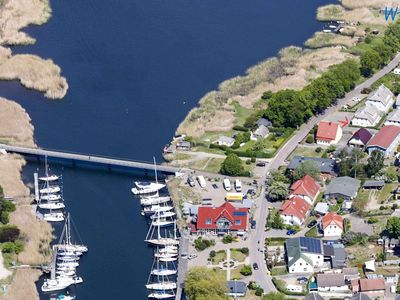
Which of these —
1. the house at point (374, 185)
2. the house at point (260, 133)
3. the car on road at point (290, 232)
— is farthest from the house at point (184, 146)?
the house at point (374, 185)

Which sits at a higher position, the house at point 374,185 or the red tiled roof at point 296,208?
the house at point 374,185

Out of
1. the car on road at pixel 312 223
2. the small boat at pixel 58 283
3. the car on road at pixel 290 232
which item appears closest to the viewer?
the small boat at pixel 58 283

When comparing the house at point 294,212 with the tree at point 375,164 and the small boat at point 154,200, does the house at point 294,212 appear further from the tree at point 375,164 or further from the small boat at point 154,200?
the small boat at point 154,200

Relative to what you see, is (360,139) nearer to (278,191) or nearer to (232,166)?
(278,191)

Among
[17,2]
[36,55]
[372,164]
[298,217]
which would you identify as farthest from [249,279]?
[17,2]

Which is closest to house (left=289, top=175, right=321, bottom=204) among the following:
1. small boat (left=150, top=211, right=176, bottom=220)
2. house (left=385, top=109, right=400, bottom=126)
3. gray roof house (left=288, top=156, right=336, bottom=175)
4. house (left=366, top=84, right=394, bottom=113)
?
gray roof house (left=288, top=156, right=336, bottom=175)

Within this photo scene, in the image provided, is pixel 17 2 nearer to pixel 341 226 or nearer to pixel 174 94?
pixel 174 94
